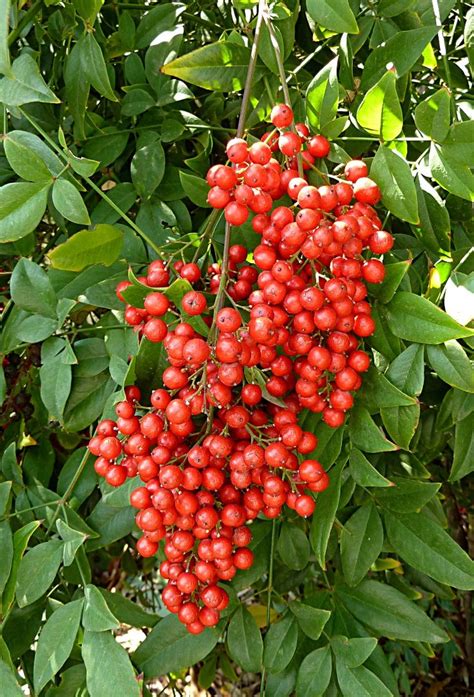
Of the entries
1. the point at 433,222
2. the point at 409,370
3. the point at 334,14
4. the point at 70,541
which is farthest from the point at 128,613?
the point at 334,14

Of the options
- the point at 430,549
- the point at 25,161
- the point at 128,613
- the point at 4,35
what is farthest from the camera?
the point at 128,613

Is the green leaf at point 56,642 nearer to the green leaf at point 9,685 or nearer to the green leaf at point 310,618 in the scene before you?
the green leaf at point 9,685

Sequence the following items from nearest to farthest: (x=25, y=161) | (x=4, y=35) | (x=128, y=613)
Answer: (x=4, y=35) < (x=25, y=161) < (x=128, y=613)

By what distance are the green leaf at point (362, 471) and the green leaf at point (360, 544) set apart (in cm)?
16

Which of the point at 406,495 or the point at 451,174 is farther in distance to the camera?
the point at 406,495

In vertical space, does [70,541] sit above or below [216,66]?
→ below

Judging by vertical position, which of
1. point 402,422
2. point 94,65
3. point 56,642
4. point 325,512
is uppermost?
point 94,65

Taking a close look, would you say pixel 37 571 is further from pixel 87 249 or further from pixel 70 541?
pixel 87 249

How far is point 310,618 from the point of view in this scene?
2.89 ft

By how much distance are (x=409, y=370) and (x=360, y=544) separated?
28cm

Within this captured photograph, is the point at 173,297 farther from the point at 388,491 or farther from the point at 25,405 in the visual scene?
the point at 25,405

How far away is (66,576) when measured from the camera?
3.05ft

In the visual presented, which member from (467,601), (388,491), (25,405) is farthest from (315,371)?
(467,601)

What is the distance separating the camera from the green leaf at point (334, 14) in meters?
0.68
